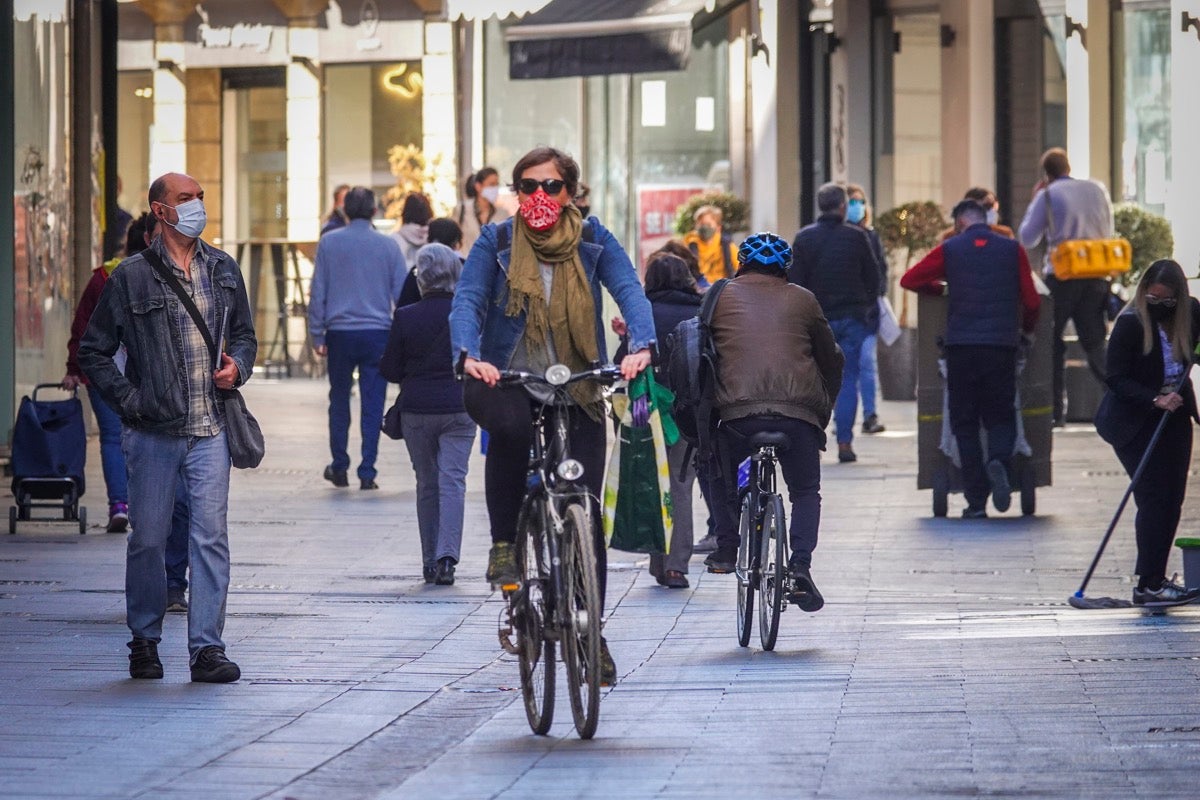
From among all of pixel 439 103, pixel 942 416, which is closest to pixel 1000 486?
pixel 942 416

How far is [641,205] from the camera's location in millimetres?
29047

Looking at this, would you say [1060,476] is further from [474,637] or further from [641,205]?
[641,205]

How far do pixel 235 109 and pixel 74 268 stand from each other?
537 inches

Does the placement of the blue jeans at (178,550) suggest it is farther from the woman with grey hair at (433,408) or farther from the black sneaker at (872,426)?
the black sneaker at (872,426)

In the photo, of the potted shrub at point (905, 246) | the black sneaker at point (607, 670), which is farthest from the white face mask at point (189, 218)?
the potted shrub at point (905, 246)

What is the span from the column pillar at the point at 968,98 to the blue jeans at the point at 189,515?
18087 mm

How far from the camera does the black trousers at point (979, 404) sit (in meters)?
13.7

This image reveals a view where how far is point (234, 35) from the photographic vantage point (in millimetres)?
32344

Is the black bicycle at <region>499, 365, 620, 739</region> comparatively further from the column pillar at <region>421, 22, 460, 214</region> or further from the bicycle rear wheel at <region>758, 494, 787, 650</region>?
the column pillar at <region>421, 22, 460, 214</region>

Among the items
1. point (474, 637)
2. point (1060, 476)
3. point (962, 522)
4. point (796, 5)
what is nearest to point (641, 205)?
point (796, 5)

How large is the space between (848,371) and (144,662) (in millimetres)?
9782

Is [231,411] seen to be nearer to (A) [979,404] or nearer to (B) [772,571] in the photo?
(B) [772,571]

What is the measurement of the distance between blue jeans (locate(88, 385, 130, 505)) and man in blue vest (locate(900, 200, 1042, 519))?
4548 mm

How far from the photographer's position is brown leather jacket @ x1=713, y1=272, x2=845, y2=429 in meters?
9.40
